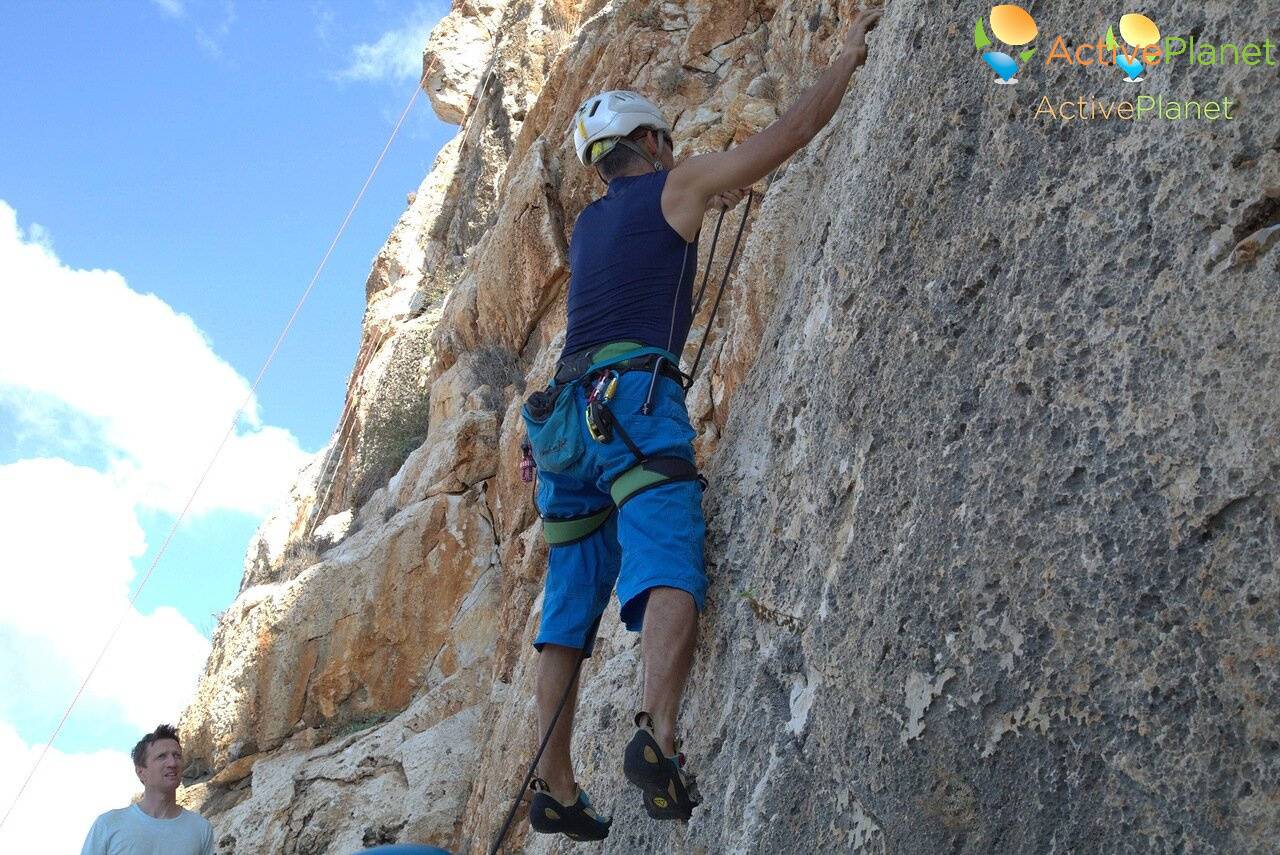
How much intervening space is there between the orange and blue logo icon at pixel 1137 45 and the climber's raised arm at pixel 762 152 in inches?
49.7

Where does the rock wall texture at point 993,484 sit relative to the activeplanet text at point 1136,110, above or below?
below

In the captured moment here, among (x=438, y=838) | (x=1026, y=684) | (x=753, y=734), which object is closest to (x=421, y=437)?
(x=438, y=838)

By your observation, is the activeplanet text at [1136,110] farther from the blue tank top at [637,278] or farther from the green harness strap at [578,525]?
the green harness strap at [578,525]

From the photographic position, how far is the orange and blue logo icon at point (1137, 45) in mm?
2576

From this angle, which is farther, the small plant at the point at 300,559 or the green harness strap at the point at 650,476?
the small plant at the point at 300,559

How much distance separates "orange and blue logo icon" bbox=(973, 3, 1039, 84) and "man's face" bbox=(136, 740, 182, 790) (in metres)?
5.26

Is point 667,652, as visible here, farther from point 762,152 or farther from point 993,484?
point 762,152

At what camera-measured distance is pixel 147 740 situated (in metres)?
6.29

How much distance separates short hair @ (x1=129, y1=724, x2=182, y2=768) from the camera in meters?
6.18

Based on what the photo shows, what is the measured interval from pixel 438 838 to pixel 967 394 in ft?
17.1

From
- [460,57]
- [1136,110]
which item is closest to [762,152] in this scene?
[1136,110]

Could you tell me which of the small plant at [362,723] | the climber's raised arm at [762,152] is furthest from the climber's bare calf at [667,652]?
the small plant at [362,723]

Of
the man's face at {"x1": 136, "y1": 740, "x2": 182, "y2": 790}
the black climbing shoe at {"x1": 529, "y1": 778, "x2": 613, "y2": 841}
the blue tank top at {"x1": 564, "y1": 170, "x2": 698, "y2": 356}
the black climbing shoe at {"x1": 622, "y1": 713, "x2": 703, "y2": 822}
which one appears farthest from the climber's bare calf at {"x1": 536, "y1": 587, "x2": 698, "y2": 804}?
the man's face at {"x1": 136, "y1": 740, "x2": 182, "y2": 790}

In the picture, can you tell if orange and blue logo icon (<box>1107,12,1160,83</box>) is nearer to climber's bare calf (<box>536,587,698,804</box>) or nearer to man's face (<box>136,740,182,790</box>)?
climber's bare calf (<box>536,587,698,804</box>)
